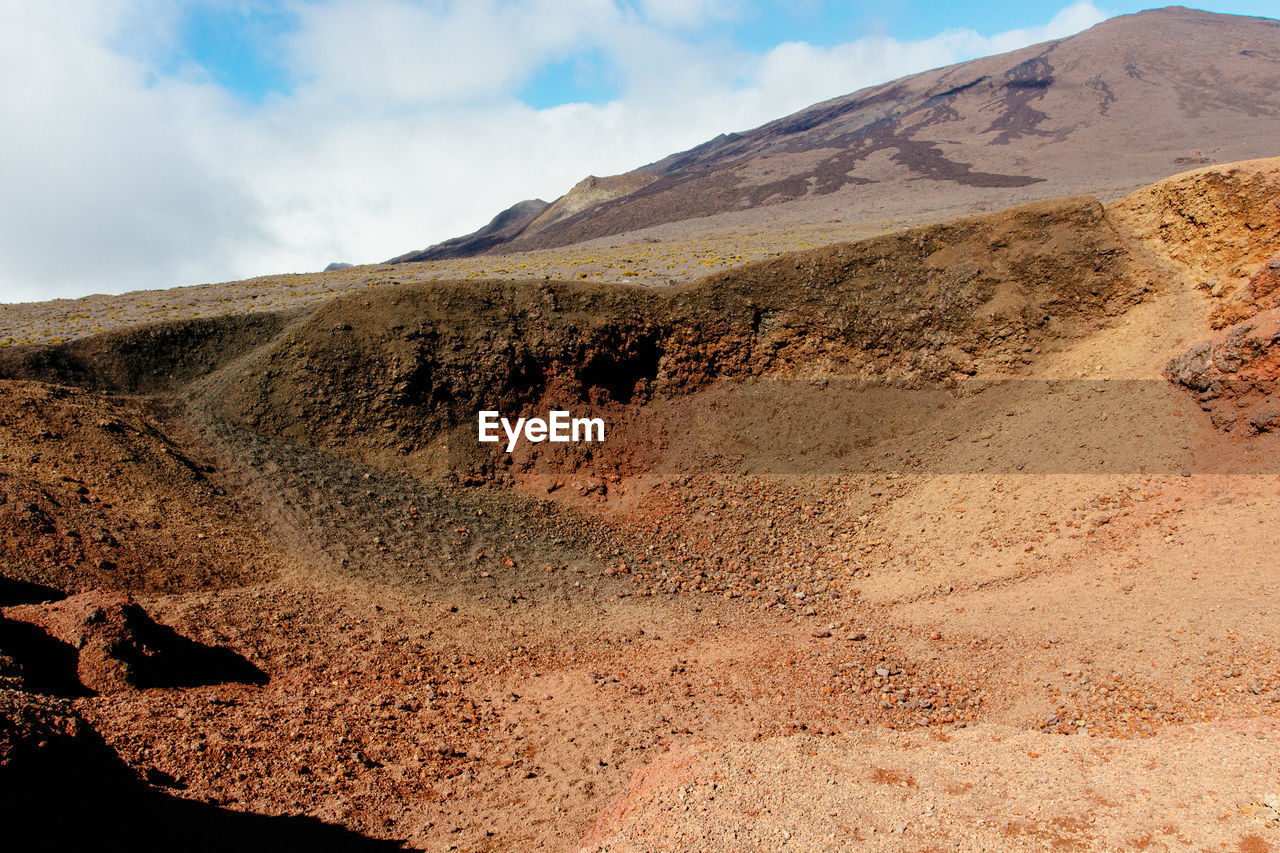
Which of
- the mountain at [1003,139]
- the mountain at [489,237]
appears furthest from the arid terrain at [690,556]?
the mountain at [489,237]

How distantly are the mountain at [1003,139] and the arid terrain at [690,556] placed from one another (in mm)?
30170

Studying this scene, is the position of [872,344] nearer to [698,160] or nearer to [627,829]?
[627,829]

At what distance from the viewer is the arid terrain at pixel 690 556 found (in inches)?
260

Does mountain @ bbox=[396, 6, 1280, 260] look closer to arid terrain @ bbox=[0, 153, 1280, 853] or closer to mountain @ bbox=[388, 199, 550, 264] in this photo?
mountain @ bbox=[388, 199, 550, 264]

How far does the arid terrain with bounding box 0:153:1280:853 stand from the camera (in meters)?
6.61

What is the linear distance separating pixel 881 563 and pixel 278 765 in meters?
10.8

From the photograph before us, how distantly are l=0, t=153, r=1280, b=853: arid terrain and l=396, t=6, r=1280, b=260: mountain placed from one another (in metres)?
30.2

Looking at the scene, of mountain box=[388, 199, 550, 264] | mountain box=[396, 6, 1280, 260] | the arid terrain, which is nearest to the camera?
the arid terrain

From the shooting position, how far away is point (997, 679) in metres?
9.52

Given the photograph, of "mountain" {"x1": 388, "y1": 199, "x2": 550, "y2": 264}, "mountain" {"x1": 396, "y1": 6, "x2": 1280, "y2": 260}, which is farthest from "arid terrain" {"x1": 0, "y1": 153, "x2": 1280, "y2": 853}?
"mountain" {"x1": 388, "y1": 199, "x2": 550, "y2": 264}

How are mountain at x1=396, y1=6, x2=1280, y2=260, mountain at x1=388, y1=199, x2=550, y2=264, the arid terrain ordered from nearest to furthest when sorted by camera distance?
1. the arid terrain
2. mountain at x1=396, y1=6, x2=1280, y2=260
3. mountain at x1=388, y1=199, x2=550, y2=264

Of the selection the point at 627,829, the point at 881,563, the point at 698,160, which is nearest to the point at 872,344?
the point at 881,563

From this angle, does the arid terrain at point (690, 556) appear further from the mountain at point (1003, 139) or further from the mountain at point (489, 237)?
the mountain at point (489, 237)

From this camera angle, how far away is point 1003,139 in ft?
236
